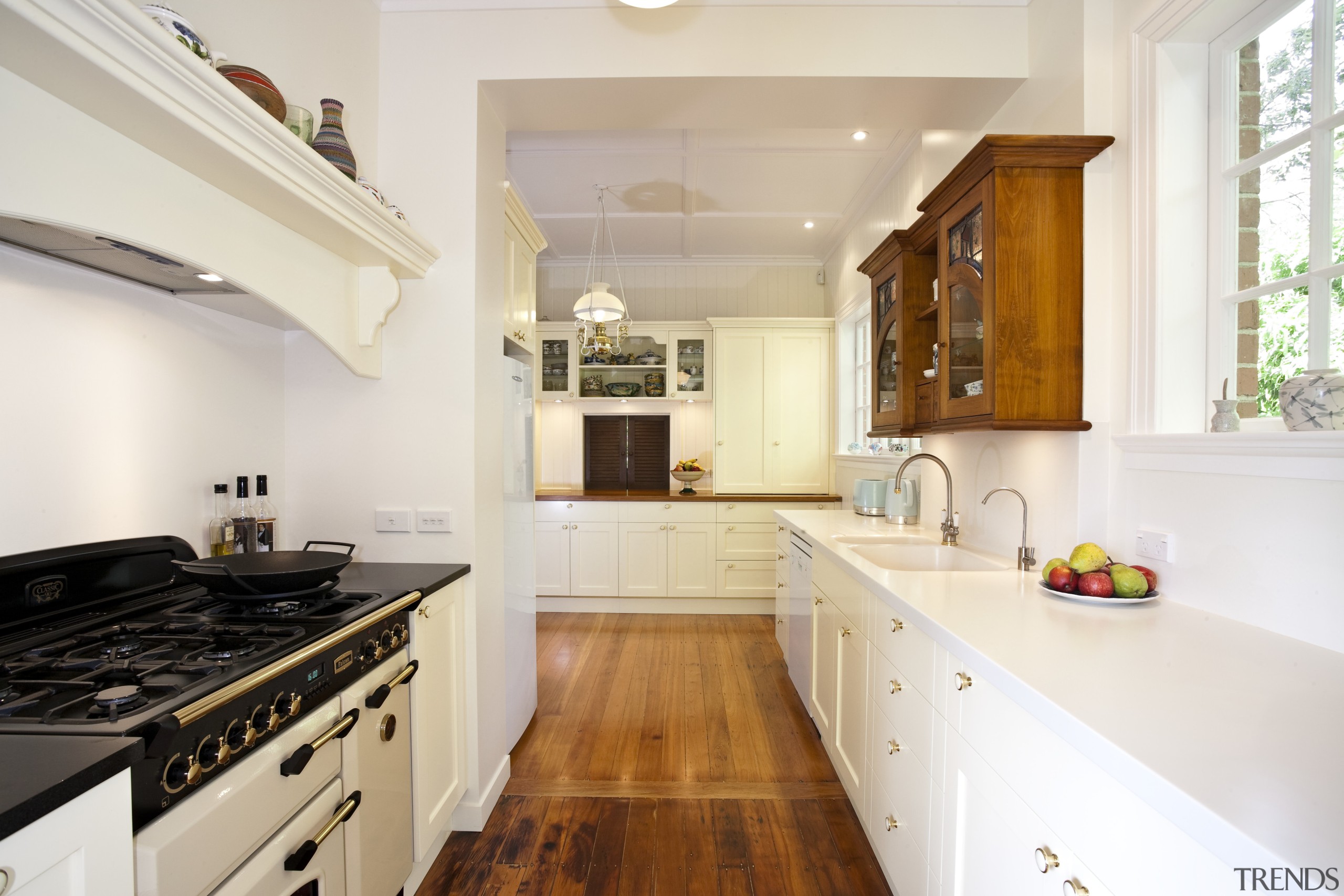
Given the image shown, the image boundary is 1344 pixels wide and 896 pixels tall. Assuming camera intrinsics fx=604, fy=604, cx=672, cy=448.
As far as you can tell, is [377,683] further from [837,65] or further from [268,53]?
[837,65]

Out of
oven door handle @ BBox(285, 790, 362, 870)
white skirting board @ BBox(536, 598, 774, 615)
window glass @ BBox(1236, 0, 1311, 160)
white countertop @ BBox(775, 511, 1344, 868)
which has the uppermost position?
window glass @ BBox(1236, 0, 1311, 160)

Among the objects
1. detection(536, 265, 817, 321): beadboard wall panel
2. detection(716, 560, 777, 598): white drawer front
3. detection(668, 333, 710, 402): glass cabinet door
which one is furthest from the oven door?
detection(536, 265, 817, 321): beadboard wall panel

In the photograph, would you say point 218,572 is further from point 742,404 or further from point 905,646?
point 742,404

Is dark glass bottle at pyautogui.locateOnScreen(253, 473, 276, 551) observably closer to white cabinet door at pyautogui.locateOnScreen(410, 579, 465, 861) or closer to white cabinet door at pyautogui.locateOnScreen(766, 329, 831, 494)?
white cabinet door at pyautogui.locateOnScreen(410, 579, 465, 861)

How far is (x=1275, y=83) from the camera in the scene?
1374 millimetres

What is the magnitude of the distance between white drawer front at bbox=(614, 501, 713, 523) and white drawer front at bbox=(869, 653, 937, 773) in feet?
9.36

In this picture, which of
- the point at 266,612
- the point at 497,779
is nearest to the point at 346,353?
the point at 266,612

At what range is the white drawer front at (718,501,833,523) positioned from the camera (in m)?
4.69

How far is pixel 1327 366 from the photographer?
1.22 meters

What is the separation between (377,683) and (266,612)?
1.00 ft

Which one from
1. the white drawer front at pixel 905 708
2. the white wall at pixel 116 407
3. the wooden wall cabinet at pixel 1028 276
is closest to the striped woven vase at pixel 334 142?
the white wall at pixel 116 407

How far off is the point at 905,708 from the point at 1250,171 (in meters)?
1.54

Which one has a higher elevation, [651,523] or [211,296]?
[211,296]

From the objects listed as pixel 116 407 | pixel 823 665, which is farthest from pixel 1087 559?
pixel 116 407
